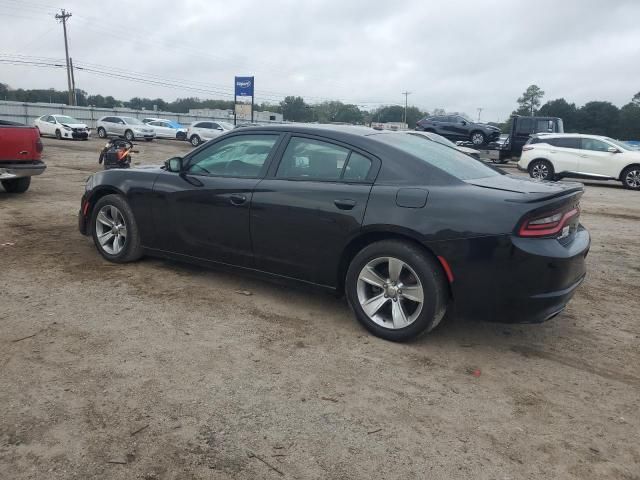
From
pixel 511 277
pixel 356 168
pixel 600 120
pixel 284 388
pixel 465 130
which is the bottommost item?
pixel 284 388

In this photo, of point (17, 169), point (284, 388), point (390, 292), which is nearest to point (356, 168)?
point (390, 292)

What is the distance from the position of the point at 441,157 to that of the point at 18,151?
7180mm

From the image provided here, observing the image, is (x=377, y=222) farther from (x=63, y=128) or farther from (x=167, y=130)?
(x=167, y=130)

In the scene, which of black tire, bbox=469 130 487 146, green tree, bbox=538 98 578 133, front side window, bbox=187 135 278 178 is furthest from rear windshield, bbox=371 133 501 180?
green tree, bbox=538 98 578 133

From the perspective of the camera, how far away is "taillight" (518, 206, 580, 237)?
3.26 metres

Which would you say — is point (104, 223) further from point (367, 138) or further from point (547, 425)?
point (547, 425)

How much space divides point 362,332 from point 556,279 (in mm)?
1385

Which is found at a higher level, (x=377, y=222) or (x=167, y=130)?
(x=167, y=130)

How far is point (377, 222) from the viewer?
3.62 m

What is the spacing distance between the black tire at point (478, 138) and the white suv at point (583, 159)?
7654mm

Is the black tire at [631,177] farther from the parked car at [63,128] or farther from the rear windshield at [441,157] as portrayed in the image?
the parked car at [63,128]

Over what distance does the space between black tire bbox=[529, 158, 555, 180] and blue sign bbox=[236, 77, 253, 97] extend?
27.0 m

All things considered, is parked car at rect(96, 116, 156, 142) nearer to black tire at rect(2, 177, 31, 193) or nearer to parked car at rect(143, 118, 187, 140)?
parked car at rect(143, 118, 187, 140)

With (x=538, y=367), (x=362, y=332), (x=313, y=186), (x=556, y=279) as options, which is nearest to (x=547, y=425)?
(x=538, y=367)
